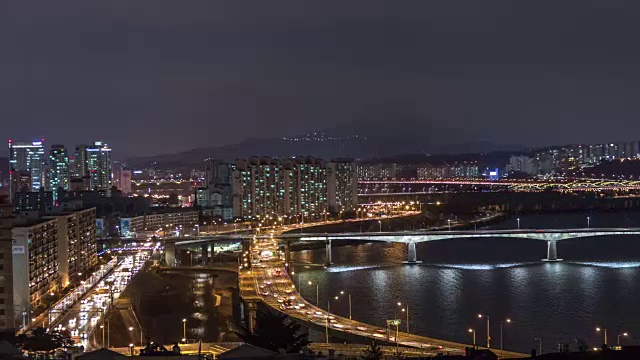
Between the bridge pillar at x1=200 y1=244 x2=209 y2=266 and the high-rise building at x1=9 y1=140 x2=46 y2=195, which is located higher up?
the high-rise building at x1=9 y1=140 x2=46 y2=195

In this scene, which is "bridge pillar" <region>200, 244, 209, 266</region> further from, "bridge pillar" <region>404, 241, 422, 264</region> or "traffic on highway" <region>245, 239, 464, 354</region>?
"bridge pillar" <region>404, 241, 422, 264</region>

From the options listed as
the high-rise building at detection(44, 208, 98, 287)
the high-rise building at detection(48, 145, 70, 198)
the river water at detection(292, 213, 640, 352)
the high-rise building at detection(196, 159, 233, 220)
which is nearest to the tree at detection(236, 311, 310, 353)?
the river water at detection(292, 213, 640, 352)

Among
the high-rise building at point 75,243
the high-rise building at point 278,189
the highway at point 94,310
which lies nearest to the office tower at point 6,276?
the highway at point 94,310

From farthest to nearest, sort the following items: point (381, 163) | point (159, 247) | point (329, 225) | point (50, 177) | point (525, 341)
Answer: point (381, 163) → point (50, 177) → point (329, 225) → point (159, 247) → point (525, 341)

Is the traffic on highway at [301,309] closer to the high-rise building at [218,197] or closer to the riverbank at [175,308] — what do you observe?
the riverbank at [175,308]

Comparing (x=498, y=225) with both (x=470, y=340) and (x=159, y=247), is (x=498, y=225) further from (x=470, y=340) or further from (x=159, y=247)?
(x=470, y=340)

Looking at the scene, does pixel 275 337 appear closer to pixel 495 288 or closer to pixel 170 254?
pixel 495 288

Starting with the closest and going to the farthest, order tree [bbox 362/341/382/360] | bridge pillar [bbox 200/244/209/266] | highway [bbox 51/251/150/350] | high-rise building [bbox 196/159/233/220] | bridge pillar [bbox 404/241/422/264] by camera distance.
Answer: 1. tree [bbox 362/341/382/360]
2. highway [bbox 51/251/150/350]
3. bridge pillar [bbox 404/241/422/264]
4. bridge pillar [bbox 200/244/209/266]
5. high-rise building [bbox 196/159/233/220]

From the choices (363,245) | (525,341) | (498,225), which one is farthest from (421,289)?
(498,225)
